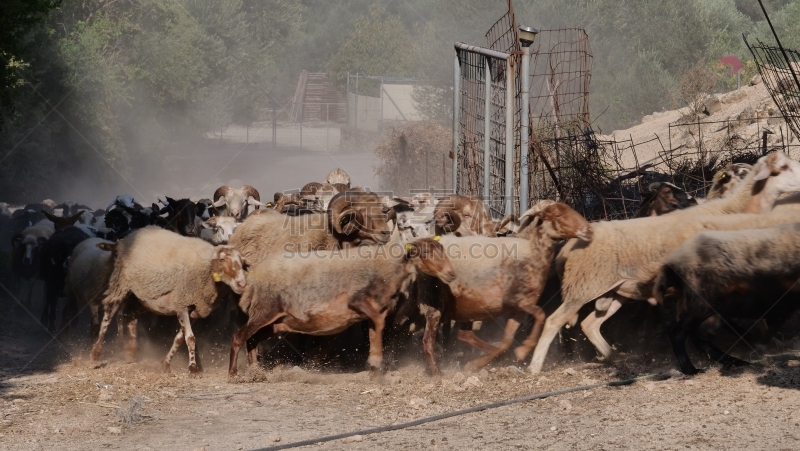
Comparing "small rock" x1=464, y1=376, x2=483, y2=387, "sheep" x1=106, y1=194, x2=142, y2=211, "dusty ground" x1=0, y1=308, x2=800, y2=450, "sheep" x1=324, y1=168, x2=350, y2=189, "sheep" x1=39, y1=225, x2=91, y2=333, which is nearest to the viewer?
"dusty ground" x1=0, y1=308, x2=800, y2=450

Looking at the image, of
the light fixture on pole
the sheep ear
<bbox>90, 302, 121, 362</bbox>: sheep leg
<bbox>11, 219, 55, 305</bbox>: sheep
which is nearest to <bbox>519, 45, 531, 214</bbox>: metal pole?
the light fixture on pole

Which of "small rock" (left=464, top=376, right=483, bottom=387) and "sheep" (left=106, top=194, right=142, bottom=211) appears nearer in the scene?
"small rock" (left=464, top=376, right=483, bottom=387)

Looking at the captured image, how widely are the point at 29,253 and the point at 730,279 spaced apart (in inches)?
393

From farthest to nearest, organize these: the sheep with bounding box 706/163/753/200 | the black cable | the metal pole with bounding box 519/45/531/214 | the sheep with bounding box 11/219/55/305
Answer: the sheep with bounding box 11/219/55/305, the metal pole with bounding box 519/45/531/214, the sheep with bounding box 706/163/753/200, the black cable

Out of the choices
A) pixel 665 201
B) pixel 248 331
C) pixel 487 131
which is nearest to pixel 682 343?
pixel 665 201

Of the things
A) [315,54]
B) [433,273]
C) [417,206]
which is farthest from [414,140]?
[315,54]

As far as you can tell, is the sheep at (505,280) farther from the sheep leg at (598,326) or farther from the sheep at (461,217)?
the sheep at (461,217)

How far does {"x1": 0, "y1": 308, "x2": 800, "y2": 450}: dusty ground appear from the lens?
676cm

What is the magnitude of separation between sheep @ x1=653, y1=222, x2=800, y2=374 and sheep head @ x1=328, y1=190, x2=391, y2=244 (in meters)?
3.29

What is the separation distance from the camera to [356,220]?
1037cm

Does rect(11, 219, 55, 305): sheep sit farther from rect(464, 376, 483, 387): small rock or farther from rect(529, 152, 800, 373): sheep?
rect(529, 152, 800, 373): sheep

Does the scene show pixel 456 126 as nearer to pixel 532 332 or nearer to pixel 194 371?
pixel 532 332

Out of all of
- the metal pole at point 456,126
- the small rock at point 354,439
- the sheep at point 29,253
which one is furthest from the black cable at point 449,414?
the sheep at point 29,253

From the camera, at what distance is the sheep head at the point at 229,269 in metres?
9.73
